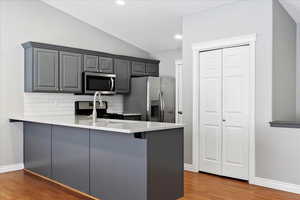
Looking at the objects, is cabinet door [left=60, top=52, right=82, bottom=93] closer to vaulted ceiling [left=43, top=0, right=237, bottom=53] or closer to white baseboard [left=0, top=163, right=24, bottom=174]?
vaulted ceiling [left=43, top=0, right=237, bottom=53]

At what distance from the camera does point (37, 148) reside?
421 cm

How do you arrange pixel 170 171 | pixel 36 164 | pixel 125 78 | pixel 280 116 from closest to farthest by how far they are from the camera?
pixel 170 171 → pixel 280 116 → pixel 36 164 → pixel 125 78

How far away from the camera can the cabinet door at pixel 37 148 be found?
3.93 m

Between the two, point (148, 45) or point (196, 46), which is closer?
point (196, 46)

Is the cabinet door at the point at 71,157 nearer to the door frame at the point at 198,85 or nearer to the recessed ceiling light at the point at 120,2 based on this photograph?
the door frame at the point at 198,85

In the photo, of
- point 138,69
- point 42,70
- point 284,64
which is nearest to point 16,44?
point 42,70

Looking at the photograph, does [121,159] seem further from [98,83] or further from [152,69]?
[152,69]

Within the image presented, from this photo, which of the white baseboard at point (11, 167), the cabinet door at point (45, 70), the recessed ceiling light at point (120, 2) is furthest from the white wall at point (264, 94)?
the white baseboard at point (11, 167)

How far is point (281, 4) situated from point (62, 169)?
385 cm

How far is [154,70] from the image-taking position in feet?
21.3

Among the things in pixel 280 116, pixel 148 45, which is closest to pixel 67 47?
pixel 148 45

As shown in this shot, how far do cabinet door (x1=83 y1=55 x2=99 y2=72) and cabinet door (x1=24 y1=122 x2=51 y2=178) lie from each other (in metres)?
1.50

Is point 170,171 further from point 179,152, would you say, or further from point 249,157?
point 249,157

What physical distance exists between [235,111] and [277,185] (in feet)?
3.72
